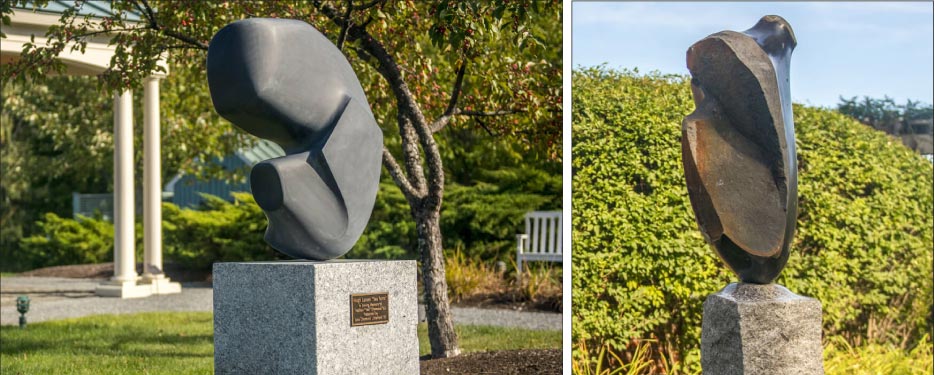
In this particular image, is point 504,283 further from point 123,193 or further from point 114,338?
point 123,193

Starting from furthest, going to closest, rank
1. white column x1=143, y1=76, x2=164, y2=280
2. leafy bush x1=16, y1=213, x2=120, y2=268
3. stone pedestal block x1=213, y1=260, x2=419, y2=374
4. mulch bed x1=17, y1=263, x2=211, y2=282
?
leafy bush x1=16, y1=213, x2=120, y2=268, mulch bed x1=17, y1=263, x2=211, y2=282, white column x1=143, y1=76, x2=164, y2=280, stone pedestal block x1=213, y1=260, x2=419, y2=374

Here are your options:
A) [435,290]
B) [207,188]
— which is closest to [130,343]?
[435,290]

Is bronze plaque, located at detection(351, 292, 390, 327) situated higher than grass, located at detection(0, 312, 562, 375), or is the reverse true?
bronze plaque, located at detection(351, 292, 390, 327)

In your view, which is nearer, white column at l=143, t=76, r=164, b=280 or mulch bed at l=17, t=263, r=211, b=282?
white column at l=143, t=76, r=164, b=280

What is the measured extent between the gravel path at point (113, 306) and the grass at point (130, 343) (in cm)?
66

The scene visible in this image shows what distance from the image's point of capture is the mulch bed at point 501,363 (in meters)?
8.09

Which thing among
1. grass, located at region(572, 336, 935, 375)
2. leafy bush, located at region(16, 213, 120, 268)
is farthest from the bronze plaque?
leafy bush, located at region(16, 213, 120, 268)

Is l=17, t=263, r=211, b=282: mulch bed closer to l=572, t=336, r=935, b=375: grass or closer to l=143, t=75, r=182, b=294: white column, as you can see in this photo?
l=143, t=75, r=182, b=294: white column

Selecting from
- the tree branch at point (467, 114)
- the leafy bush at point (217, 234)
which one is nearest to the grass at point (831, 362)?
the tree branch at point (467, 114)

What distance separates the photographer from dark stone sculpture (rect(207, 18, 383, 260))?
230 inches

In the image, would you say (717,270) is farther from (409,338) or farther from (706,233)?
(409,338)

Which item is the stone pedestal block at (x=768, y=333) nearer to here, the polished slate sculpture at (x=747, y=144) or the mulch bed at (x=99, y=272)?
the polished slate sculpture at (x=747, y=144)

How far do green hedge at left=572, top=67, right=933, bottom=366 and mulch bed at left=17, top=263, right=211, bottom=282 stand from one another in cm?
1111

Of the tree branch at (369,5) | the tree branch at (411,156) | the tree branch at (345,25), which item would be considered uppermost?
the tree branch at (369,5)
